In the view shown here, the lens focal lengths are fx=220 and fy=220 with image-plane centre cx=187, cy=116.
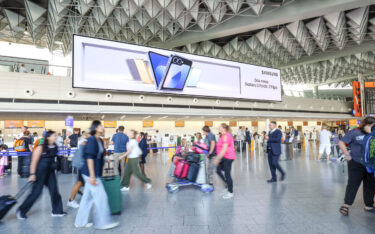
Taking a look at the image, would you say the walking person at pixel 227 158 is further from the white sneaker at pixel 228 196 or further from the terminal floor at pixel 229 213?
the terminal floor at pixel 229 213

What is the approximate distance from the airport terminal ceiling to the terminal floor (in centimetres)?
1176

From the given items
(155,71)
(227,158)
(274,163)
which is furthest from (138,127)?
(227,158)

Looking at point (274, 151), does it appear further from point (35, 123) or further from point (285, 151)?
point (35, 123)

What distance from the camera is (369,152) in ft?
10.4

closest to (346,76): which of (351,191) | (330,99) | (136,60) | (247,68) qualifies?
(330,99)

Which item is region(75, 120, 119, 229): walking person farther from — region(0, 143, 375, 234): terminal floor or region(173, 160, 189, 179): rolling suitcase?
region(173, 160, 189, 179): rolling suitcase

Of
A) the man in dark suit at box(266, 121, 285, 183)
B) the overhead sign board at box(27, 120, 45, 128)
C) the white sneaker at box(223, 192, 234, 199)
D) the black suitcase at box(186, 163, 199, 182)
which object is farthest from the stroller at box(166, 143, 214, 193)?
the overhead sign board at box(27, 120, 45, 128)

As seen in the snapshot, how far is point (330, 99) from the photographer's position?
2891cm

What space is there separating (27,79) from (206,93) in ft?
36.1

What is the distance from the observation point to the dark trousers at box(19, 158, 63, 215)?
3605 mm

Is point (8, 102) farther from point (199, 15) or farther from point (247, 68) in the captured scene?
point (247, 68)

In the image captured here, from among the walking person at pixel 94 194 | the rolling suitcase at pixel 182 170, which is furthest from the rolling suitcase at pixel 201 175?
the walking person at pixel 94 194

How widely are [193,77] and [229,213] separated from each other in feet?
41.2

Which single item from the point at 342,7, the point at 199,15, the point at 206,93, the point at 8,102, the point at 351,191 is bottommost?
the point at 351,191
